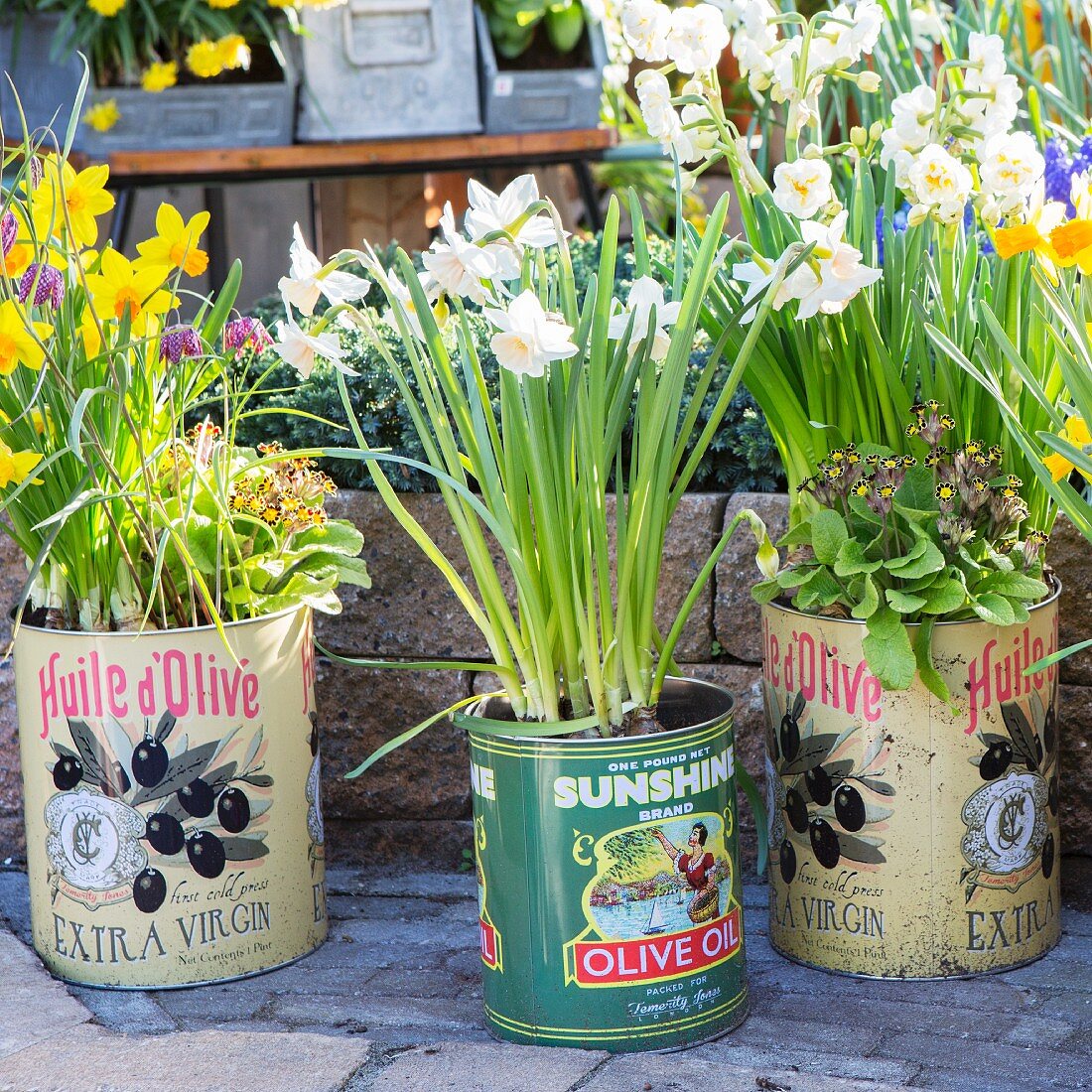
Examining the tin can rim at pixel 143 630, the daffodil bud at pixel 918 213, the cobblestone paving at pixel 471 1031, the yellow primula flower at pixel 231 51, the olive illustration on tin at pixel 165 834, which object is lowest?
the cobblestone paving at pixel 471 1031

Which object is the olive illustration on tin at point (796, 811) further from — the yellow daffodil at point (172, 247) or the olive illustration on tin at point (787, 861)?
the yellow daffodil at point (172, 247)

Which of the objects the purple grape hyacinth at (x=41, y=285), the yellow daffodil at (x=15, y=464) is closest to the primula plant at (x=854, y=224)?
the purple grape hyacinth at (x=41, y=285)

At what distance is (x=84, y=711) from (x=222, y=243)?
91.5 inches

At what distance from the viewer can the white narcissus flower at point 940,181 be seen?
139cm

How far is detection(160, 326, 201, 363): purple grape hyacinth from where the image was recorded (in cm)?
157

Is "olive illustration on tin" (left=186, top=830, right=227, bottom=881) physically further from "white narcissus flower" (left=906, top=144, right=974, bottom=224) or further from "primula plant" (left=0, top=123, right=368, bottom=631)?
"white narcissus flower" (left=906, top=144, right=974, bottom=224)

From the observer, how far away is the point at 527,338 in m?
1.29

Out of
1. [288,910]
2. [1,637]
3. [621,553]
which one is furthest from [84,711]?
[621,553]

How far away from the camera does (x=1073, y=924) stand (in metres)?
1.82

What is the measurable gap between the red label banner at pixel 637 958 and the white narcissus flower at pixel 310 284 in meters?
0.70

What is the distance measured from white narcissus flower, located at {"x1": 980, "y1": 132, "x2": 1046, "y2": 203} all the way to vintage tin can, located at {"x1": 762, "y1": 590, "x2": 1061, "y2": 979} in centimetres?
46

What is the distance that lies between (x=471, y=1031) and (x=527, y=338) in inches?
30.5

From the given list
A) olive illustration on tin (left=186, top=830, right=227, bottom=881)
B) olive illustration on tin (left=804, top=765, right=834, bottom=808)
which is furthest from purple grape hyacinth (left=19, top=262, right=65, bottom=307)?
olive illustration on tin (left=804, top=765, right=834, bottom=808)

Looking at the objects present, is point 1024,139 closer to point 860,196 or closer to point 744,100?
point 860,196
